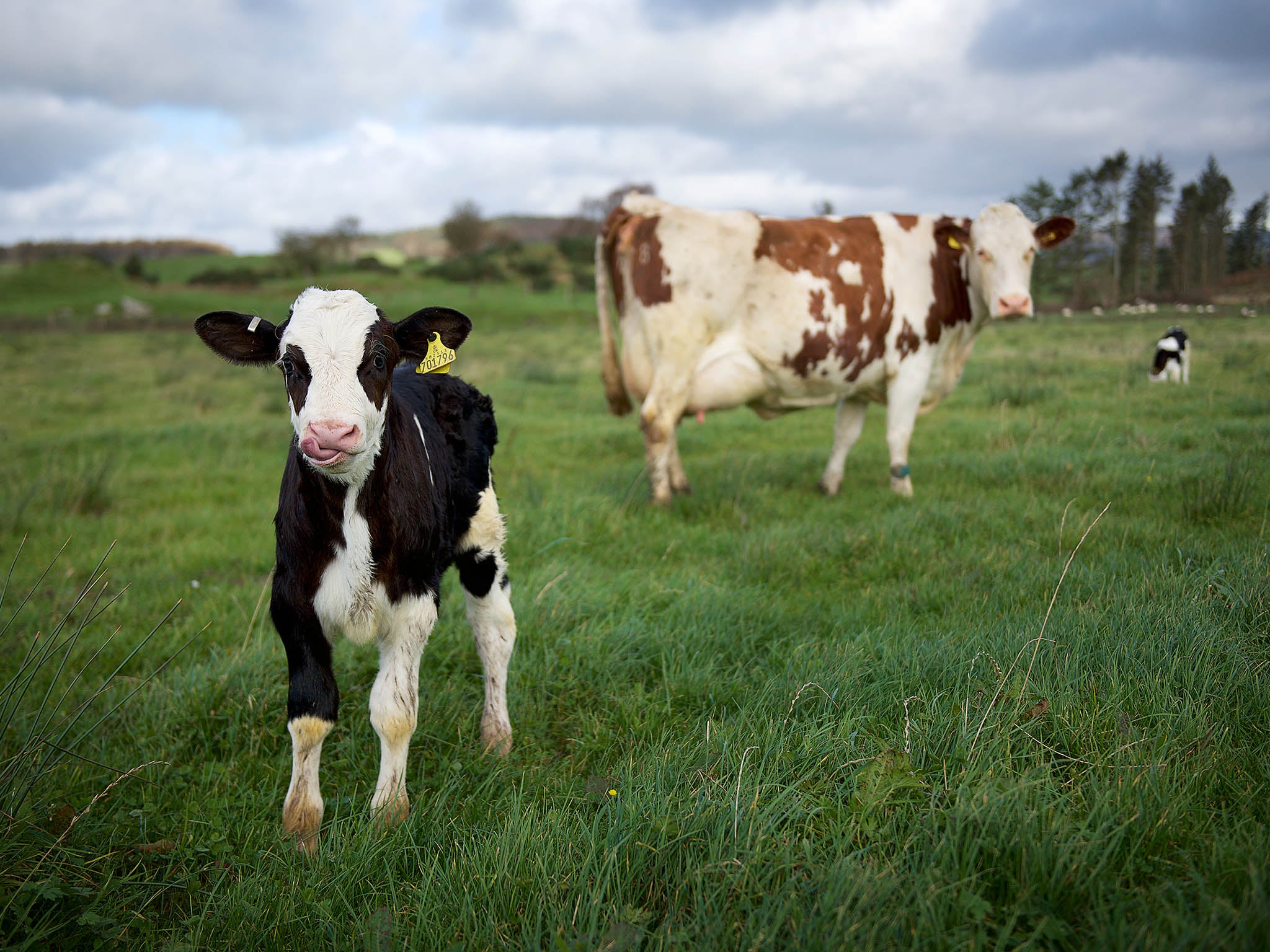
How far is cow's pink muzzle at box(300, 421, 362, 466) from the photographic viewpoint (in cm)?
226

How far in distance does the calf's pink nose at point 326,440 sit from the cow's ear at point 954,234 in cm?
625

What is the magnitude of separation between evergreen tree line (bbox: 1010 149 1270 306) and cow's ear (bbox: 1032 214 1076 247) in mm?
234

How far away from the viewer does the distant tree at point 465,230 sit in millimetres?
74875

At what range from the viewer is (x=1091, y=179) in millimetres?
16312

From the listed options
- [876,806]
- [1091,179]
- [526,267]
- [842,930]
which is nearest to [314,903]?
[842,930]

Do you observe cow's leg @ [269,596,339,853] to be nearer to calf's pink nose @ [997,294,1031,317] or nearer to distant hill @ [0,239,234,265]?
calf's pink nose @ [997,294,1031,317]

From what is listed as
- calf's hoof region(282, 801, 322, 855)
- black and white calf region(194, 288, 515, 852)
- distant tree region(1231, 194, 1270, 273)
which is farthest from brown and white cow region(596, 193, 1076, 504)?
calf's hoof region(282, 801, 322, 855)

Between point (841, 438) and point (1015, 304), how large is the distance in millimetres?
1782

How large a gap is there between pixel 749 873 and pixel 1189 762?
1354mm

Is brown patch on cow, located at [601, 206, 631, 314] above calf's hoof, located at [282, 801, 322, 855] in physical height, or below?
above

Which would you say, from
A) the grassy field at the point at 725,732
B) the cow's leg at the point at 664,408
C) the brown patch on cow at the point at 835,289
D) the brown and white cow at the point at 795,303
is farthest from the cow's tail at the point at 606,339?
the brown patch on cow at the point at 835,289

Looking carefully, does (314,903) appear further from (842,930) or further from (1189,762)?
(1189,762)

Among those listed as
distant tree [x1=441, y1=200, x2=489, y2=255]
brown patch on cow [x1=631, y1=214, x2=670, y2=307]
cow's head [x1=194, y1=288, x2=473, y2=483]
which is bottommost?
cow's head [x1=194, y1=288, x2=473, y2=483]

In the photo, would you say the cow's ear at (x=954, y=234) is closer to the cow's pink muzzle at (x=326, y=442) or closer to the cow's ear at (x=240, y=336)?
the cow's ear at (x=240, y=336)
